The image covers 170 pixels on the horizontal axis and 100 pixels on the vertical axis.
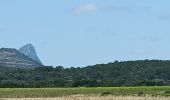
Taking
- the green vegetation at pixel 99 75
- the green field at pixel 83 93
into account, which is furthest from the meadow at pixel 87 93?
the green vegetation at pixel 99 75

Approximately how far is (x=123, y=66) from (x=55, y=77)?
17882 millimetres

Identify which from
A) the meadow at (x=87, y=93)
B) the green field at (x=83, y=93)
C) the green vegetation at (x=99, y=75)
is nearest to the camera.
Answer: the meadow at (x=87, y=93)

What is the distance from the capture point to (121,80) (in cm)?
14875

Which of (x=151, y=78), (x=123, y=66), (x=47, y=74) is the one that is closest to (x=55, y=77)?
(x=47, y=74)

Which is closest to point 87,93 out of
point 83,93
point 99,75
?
point 83,93

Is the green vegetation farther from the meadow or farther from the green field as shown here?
the meadow

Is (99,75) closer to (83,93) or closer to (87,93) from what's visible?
(83,93)

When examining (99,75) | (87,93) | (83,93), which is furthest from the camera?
(99,75)

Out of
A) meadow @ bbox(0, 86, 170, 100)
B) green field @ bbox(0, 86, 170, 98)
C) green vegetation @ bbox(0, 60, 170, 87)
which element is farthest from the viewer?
green vegetation @ bbox(0, 60, 170, 87)

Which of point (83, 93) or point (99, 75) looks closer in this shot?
point (83, 93)

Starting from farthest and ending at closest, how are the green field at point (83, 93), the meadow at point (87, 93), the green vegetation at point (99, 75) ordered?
the green vegetation at point (99, 75)
the green field at point (83, 93)
the meadow at point (87, 93)

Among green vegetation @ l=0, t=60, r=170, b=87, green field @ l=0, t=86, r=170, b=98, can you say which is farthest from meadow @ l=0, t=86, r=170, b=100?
green vegetation @ l=0, t=60, r=170, b=87

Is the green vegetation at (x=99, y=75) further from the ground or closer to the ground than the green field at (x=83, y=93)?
further from the ground

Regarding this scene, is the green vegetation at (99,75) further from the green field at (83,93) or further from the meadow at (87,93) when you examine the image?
the meadow at (87,93)
